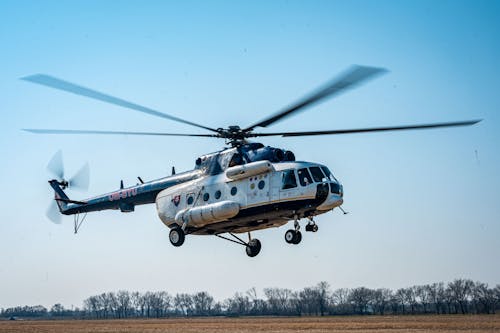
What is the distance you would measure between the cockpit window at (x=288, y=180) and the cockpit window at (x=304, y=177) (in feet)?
0.86

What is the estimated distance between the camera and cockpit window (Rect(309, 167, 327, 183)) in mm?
25839

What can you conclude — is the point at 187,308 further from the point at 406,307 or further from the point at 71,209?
the point at 71,209

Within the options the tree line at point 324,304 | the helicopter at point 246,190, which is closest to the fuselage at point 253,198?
the helicopter at point 246,190

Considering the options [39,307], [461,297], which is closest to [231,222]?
[461,297]

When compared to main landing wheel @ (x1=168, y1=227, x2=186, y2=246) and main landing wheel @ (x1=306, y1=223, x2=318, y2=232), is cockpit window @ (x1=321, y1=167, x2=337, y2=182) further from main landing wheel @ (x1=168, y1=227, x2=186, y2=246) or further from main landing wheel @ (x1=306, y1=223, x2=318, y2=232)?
main landing wheel @ (x1=168, y1=227, x2=186, y2=246)

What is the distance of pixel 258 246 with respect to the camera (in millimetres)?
30031

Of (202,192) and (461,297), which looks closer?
(202,192)

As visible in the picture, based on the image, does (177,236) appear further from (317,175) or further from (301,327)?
(301,327)

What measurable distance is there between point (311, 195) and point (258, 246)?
564 centimetres

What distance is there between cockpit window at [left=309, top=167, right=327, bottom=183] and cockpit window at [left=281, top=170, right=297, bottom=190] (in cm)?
81

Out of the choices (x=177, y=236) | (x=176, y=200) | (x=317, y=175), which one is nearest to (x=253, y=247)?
(x=177, y=236)

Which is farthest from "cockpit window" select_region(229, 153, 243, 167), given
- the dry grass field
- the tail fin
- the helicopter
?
the dry grass field

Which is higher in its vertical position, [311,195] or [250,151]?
[250,151]

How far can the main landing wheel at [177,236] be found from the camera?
1163 inches
